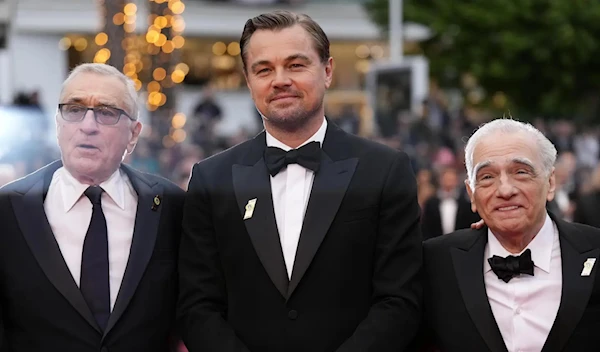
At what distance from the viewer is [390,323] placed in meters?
4.07

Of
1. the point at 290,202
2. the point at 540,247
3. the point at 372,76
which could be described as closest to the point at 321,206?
the point at 290,202

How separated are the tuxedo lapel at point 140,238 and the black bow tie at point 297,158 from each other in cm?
56

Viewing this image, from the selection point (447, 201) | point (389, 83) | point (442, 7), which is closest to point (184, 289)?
point (447, 201)

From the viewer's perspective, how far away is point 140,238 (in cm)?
426

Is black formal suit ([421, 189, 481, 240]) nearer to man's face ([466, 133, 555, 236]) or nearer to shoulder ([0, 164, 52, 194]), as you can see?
man's face ([466, 133, 555, 236])

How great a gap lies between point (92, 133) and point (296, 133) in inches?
33.3

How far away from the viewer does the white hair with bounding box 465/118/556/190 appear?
13.6ft

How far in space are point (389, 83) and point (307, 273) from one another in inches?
627

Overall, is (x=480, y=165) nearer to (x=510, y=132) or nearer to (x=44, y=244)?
(x=510, y=132)

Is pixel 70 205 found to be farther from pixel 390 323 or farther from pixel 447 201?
pixel 447 201

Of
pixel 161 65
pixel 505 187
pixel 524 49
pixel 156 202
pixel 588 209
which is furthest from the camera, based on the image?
pixel 524 49

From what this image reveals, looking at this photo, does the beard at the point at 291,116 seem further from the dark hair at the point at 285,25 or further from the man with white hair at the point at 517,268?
the man with white hair at the point at 517,268

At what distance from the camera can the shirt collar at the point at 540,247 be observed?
4168mm

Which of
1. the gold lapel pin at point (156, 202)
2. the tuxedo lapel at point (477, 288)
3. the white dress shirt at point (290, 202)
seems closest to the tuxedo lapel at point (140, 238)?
the gold lapel pin at point (156, 202)
